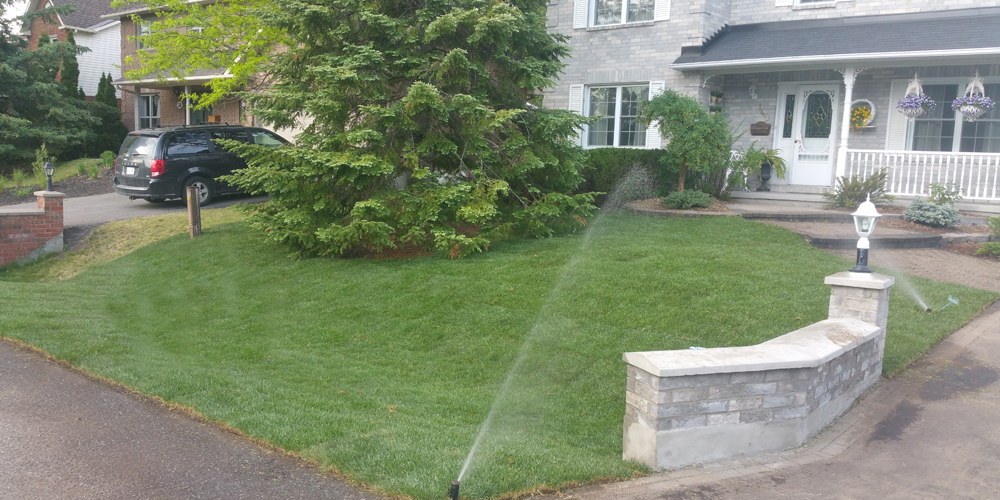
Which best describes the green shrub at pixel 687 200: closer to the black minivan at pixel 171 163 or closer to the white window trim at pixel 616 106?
the white window trim at pixel 616 106

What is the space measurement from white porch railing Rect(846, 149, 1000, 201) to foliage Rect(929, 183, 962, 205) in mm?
238

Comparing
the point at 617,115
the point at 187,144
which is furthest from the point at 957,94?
the point at 187,144

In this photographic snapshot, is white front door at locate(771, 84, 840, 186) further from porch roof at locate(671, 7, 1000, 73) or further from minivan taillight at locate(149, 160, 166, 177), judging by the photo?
minivan taillight at locate(149, 160, 166, 177)

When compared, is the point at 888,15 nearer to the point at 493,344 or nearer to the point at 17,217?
the point at 493,344

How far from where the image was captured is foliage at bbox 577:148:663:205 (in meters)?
15.6

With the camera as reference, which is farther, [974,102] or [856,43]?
[856,43]

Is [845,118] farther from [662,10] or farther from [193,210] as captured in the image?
[193,210]

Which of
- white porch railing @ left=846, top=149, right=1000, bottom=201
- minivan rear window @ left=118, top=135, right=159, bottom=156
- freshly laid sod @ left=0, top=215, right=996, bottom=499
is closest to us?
freshly laid sod @ left=0, top=215, right=996, bottom=499

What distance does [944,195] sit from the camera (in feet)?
43.7

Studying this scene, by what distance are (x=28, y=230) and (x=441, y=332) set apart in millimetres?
9272

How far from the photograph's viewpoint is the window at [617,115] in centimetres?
1805

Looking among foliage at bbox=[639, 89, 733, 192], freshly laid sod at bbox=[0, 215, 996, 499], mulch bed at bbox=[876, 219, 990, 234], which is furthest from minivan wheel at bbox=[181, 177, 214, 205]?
mulch bed at bbox=[876, 219, 990, 234]

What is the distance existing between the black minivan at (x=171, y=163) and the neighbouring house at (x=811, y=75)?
8347 mm

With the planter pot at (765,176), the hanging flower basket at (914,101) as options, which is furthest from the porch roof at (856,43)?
the planter pot at (765,176)
